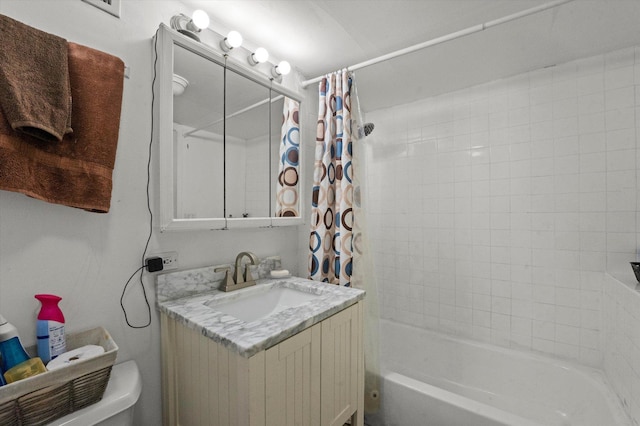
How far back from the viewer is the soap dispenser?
2.55ft

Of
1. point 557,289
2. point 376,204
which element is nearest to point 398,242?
point 376,204

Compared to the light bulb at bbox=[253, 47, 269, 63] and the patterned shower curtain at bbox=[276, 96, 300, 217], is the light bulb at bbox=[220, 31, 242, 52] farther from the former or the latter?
the patterned shower curtain at bbox=[276, 96, 300, 217]

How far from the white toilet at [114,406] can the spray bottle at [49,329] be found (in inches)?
8.0

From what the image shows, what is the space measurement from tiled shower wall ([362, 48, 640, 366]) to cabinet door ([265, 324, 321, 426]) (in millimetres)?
1503

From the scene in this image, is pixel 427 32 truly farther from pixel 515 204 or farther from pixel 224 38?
pixel 515 204

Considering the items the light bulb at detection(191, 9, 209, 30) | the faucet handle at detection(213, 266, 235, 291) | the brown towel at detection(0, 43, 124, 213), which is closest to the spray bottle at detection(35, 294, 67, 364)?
the brown towel at detection(0, 43, 124, 213)

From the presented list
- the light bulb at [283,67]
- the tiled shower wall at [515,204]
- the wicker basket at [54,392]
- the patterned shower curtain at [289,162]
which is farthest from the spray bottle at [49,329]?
the tiled shower wall at [515,204]

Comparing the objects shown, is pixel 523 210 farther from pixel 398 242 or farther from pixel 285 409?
pixel 285 409

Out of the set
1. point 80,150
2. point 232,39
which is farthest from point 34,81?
point 232,39

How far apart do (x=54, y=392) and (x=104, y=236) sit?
0.53m

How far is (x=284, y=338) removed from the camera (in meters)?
0.98

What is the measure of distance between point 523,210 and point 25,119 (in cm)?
248

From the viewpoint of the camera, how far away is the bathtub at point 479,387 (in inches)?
54.3

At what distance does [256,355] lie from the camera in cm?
88
